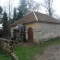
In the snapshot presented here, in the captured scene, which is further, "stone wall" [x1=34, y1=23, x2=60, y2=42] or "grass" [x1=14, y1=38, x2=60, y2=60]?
"stone wall" [x1=34, y1=23, x2=60, y2=42]

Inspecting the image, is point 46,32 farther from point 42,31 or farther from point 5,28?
point 5,28

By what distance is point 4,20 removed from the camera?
4091 cm

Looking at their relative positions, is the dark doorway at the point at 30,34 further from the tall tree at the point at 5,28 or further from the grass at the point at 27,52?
the tall tree at the point at 5,28

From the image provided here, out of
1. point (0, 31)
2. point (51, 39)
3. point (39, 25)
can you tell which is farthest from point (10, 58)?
point (0, 31)

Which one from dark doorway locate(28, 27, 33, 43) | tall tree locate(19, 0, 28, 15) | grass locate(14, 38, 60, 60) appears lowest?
grass locate(14, 38, 60, 60)

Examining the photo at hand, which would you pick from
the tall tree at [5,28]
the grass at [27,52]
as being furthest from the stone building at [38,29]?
the tall tree at [5,28]

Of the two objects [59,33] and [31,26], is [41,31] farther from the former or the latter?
[59,33]

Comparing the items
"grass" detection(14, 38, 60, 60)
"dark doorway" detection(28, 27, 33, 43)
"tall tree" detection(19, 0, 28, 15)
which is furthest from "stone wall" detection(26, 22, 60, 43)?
"tall tree" detection(19, 0, 28, 15)

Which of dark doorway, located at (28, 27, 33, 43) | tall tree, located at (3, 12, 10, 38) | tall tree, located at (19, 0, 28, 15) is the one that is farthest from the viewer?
tall tree, located at (19, 0, 28, 15)

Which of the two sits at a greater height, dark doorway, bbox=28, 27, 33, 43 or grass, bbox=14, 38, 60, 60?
dark doorway, bbox=28, 27, 33, 43

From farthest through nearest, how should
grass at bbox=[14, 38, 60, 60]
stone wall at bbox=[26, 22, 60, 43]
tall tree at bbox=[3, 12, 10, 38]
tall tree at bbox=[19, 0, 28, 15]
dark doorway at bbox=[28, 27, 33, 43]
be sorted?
tall tree at bbox=[19, 0, 28, 15] < tall tree at bbox=[3, 12, 10, 38] < dark doorway at bbox=[28, 27, 33, 43] < stone wall at bbox=[26, 22, 60, 43] < grass at bbox=[14, 38, 60, 60]

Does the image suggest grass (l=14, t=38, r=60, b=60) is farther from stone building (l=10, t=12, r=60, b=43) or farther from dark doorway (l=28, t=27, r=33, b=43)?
dark doorway (l=28, t=27, r=33, b=43)

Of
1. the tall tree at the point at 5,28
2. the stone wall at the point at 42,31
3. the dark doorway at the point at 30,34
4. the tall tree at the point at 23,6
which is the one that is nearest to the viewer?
the stone wall at the point at 42,31

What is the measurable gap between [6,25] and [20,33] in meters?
14.0
